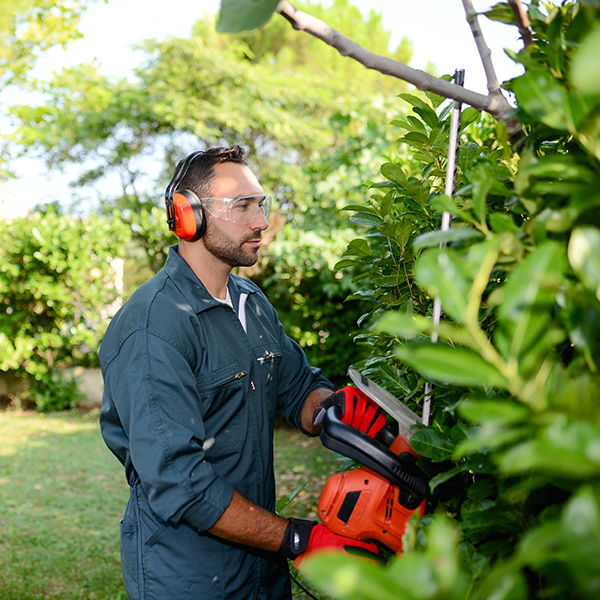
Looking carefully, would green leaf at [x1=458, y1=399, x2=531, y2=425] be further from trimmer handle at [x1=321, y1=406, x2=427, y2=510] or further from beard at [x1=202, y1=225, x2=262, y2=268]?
beard at [x1=202, y1=225, x2=262, y2=268]

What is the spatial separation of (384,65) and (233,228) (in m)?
1.44

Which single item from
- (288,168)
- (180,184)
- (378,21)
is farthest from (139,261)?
(378,21)

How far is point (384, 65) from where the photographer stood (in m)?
0.80

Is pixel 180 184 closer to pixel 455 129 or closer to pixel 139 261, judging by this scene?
pixel 455 129

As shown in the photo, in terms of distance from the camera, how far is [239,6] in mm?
622

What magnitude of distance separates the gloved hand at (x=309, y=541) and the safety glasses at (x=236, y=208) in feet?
3.97

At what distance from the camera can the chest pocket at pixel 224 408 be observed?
178 centimetres

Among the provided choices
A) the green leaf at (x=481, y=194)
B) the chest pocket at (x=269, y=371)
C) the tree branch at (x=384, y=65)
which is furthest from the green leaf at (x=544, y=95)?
the chest pocket at (x=269, y=371)

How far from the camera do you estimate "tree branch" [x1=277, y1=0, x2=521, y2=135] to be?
75 cm

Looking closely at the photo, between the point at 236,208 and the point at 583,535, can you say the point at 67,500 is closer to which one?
the point at 236,208

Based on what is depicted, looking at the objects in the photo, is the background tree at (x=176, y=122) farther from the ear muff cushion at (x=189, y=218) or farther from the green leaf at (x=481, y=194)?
the green leaf at (x=481, y=194)

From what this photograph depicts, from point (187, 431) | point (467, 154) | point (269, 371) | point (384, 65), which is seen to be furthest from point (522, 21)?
point (269, 371)

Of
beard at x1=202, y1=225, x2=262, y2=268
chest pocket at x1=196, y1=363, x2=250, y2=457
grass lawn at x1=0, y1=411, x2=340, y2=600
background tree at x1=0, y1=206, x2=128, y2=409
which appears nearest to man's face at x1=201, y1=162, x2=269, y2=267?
beard at x1=202, y1=225, x2=262, y2=268

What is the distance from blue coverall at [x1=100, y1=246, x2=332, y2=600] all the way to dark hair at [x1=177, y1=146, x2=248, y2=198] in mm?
392
